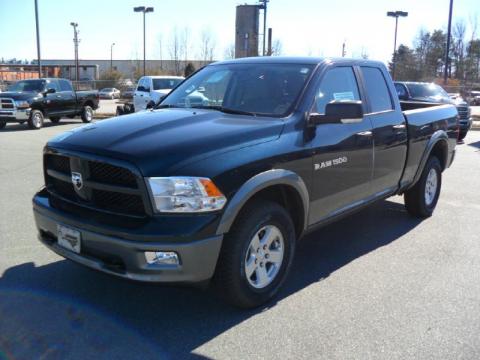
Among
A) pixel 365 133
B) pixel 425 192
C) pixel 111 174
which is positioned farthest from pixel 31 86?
pixel 111 174

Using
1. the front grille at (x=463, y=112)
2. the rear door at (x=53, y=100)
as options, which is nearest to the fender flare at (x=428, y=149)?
the front grille at (x=463, y=112)

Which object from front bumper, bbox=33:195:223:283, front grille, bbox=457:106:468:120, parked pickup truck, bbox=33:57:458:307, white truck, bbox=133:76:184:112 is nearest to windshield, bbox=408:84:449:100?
front grille, bbox=457:106:468:120

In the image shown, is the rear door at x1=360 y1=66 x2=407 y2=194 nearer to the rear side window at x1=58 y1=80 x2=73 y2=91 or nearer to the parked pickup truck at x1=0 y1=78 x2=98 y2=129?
the parked pickup truck at x1=0 y1=78 x2=98 y2=129

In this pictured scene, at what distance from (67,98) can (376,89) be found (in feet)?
55.3

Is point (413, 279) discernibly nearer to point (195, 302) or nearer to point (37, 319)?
point (195, 302)

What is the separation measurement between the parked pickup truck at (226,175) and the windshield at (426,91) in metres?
11.0

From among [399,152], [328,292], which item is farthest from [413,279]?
[399,152]

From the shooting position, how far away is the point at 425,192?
6438mm

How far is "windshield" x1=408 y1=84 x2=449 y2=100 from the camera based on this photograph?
1531cm

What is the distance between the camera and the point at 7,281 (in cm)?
418

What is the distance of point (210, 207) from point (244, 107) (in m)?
1.42

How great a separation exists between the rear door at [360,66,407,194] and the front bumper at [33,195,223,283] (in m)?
2.39

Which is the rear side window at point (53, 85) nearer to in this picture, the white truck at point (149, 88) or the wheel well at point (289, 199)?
the white truck at point (149, 88)

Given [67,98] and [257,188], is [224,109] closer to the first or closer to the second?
[257,188]
